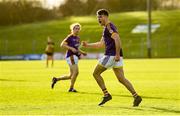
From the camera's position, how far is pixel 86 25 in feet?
343

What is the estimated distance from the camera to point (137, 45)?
289 feet

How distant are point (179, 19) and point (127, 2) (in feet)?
94.2

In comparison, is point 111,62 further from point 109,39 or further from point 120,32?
point 120,32

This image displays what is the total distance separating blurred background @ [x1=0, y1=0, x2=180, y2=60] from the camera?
3457 inches

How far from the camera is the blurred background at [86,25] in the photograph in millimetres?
87812

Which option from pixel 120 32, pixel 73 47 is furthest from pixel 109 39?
pixel 120 32

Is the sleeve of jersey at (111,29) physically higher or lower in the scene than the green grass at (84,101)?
higher

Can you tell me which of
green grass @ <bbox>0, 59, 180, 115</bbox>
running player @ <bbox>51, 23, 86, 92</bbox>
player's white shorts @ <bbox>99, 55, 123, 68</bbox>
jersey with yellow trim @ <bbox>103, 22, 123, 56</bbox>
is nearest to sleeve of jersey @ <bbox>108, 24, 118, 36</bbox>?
jersey with yellow trim @ <bbox>103, 22, 123, 56</bbox>

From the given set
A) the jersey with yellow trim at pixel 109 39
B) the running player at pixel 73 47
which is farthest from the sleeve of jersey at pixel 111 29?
the running player at pixel 73 47

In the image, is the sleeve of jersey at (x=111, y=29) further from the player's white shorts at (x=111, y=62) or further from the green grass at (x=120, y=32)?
the green grass at (x=120, y=32)

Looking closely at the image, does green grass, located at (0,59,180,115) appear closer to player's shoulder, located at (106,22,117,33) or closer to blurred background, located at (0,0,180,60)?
player's shoulder, located at (106,22,117,33)

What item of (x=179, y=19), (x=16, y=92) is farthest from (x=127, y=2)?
(x=16, y=92)

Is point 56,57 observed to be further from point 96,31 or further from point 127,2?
point 127,2

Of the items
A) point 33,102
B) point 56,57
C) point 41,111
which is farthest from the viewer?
point 56,57
